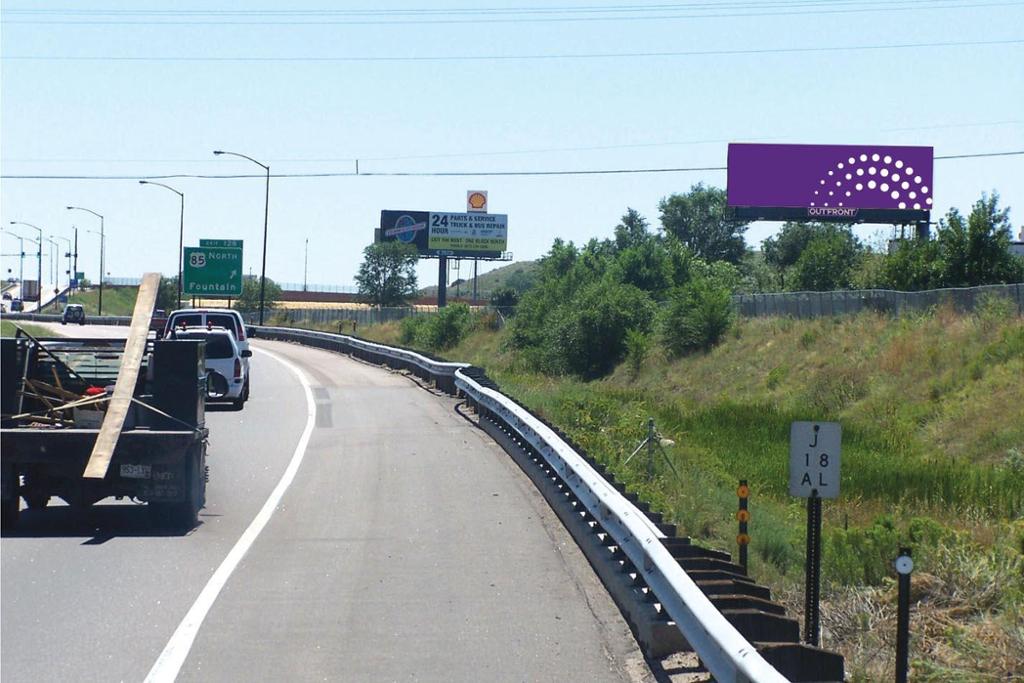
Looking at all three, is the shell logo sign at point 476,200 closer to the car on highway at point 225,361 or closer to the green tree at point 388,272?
the green tree at point 388,272

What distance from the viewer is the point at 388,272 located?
108 metres

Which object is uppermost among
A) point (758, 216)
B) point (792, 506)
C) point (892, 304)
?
point (758, 216)

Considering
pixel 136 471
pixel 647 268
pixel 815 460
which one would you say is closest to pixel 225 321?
pixel 136 471

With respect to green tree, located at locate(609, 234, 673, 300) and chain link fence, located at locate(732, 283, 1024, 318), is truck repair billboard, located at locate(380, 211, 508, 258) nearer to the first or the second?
green tree, located at locate(609, 234, 673, 300)

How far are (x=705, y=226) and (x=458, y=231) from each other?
138 feet

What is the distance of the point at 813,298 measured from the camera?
158 ft

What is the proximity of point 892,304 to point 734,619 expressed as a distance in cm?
3878

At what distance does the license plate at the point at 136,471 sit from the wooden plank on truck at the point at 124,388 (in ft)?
0.99

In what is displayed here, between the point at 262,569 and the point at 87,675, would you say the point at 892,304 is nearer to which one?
the point at 262,569

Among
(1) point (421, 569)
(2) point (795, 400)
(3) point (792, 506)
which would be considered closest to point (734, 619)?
(1) point (421, 569)

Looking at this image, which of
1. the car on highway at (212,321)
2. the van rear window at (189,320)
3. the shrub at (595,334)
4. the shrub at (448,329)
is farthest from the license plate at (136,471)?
the shrub at (448,329)

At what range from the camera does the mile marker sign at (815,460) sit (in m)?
10.1

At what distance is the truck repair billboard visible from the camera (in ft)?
351

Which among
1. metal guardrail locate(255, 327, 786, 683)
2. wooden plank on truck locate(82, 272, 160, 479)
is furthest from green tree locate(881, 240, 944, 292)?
wooden plank on truck locate(82, 272, 160, 479)
